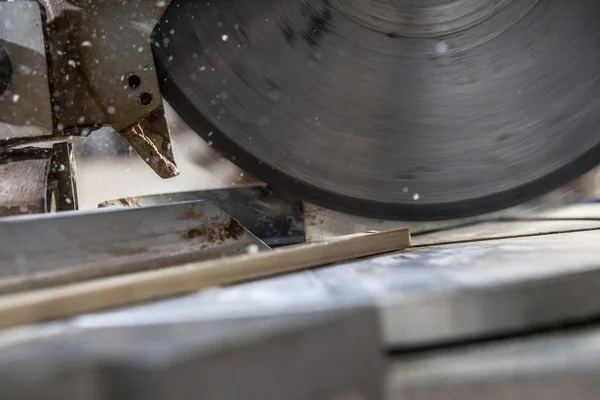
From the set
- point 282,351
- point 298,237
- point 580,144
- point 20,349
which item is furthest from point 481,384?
point 580,144

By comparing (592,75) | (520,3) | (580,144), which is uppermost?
(520,3)

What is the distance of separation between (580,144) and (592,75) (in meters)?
0.13

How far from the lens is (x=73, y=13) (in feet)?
3.28

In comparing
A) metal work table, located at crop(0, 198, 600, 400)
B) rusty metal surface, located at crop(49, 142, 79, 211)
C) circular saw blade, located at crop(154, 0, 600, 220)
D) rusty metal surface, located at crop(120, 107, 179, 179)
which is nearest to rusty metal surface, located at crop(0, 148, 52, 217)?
rusty metal surface, located at crop(49, 142, 79, 211)

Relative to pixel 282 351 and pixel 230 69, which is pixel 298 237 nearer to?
pixel 230 69

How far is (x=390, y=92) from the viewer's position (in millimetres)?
1111

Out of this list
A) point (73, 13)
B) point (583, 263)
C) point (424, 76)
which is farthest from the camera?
point (424, 76)

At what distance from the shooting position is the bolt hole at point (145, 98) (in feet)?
3.37

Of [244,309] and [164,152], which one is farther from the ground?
[164,152]

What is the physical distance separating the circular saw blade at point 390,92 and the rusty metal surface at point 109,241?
0.26m

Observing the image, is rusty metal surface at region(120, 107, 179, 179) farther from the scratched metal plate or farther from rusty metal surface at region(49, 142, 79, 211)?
the scratched metal plate

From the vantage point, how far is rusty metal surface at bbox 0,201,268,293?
699 millimetres

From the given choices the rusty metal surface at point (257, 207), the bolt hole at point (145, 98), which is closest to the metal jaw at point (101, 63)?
the bolt hole at point (145, 98)

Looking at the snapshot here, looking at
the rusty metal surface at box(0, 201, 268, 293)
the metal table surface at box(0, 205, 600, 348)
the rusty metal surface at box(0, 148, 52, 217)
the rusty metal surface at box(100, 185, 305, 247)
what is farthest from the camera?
the rusty metal surface at box(100, 185, 305, 247)
